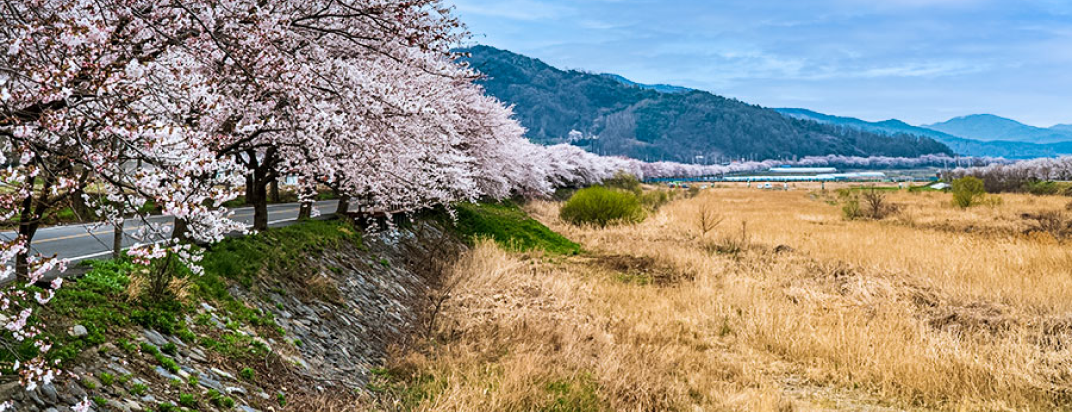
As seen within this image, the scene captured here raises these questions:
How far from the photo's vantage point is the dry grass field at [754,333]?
1034cm

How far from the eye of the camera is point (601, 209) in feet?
117

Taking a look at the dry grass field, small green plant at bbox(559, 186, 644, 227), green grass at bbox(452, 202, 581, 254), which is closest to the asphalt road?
the dry grass field

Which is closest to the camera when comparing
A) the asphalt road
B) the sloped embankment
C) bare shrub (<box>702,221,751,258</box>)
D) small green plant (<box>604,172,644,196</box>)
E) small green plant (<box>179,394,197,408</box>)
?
the sloped embankment

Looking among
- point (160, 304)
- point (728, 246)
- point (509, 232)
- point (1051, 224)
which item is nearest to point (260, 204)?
point (160, 304)

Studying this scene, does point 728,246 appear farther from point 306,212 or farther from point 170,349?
point 170,349

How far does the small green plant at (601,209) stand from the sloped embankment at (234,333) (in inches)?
822

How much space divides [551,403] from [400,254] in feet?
35.9

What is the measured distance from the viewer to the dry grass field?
1034 cm

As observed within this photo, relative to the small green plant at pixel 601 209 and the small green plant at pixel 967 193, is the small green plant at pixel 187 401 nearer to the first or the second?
the small green plant at pixel 601 209

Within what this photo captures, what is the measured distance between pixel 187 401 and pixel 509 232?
67.2 feet

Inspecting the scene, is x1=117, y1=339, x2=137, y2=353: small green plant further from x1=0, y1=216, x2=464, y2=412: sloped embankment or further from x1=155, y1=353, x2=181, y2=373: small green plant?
x1=155, y1=353, x2=181, y2=373: small green plant

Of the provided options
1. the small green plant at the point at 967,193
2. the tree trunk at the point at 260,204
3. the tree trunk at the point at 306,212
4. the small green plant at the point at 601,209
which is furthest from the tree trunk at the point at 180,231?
the small green plant at the point at 967,193

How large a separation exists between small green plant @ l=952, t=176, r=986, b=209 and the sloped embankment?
155 feet

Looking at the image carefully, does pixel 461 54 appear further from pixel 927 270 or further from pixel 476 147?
pixel 476 147
